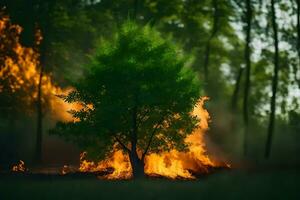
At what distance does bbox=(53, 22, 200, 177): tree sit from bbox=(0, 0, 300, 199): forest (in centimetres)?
6

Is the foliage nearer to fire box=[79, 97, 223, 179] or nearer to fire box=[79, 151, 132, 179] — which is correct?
fire box=[79, 97, 223, 179]

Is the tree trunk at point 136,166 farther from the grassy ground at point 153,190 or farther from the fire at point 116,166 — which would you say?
the grassy ground at point 153,190

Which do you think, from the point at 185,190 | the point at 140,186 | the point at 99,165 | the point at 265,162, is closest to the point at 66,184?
the point at 140,186

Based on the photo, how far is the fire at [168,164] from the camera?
112 ft

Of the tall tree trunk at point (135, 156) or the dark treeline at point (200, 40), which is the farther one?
the dark treeline at point (200, 40)

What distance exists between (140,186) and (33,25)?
75.2 feet

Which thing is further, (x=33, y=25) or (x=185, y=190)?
(x=33, y=25)

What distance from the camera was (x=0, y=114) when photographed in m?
46.8

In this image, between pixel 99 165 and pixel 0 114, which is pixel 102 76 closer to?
pixel 99 165

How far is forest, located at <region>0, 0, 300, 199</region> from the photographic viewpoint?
1214 inches

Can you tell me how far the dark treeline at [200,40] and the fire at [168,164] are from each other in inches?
208

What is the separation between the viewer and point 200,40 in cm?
5469

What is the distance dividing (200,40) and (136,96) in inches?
1000

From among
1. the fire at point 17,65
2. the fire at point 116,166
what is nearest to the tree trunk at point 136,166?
the fire at point 116,166
